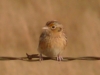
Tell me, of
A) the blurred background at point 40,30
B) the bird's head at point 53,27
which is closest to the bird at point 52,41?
the bird's head at point 53,27

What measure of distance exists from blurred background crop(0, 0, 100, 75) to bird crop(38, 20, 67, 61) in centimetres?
242

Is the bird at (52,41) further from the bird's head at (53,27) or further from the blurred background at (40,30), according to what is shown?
the blurred background at (40,30)

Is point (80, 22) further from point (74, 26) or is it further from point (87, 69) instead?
point (87, 69)

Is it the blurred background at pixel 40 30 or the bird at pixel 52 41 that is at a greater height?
the bird at pixel 52 41

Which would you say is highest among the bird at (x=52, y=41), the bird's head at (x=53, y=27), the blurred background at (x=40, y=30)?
the bird's head at (x=53, y=27)

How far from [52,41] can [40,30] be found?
3918 mm

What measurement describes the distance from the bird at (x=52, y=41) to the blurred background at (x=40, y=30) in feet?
7.95

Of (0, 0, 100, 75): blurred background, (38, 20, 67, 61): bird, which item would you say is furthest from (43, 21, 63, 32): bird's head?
(0, 0, 100, 75): blurred background

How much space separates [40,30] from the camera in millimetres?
13445

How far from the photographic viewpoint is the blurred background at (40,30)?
12.2 metres

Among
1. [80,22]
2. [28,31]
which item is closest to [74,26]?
[80,22]

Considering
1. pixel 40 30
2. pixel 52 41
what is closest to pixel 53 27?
pixel 52 41

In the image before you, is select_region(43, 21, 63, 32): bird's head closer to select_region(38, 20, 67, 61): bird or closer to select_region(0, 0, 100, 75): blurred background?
select_region(38, 20, 67, 61): bird

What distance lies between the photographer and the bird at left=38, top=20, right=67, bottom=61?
947 cm
